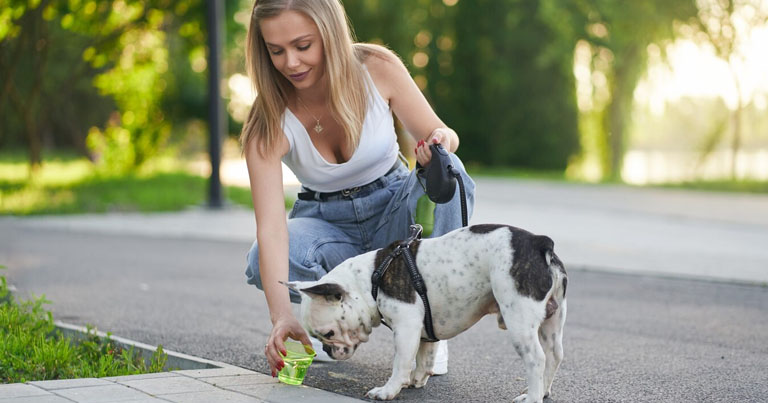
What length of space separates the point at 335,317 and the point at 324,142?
3.39 ft

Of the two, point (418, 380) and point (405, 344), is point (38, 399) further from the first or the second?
point (418, 380)

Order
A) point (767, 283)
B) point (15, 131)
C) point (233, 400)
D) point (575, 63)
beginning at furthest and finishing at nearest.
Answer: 1. point (15, 131)
2. point (575, 63)
3. point (767, 283)
4. point (233, 400)

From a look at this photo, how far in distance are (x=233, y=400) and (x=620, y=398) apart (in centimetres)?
168

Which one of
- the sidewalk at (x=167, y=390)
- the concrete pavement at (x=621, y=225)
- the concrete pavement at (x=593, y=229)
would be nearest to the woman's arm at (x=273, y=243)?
the sidewalk at (x=167, y=390)

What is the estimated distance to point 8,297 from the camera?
5.66m

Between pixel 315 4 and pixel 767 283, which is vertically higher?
pixel 315 4

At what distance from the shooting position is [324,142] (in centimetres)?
459

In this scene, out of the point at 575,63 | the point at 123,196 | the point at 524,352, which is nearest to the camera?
the point at 524,352

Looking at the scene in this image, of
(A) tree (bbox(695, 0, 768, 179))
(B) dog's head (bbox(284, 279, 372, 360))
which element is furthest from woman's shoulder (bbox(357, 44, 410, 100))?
(A) tree (bbox(695, 0, 768, 179))

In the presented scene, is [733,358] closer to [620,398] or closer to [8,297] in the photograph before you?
[620,398]

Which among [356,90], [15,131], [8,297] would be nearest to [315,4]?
[356,90]

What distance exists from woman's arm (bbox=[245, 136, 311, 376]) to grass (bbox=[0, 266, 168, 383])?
781 millimetres

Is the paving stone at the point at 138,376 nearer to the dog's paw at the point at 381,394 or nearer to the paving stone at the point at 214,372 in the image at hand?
the paving stone at the point at 214,372

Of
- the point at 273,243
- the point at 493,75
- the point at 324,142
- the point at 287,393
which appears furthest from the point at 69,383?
the point at 493,75
